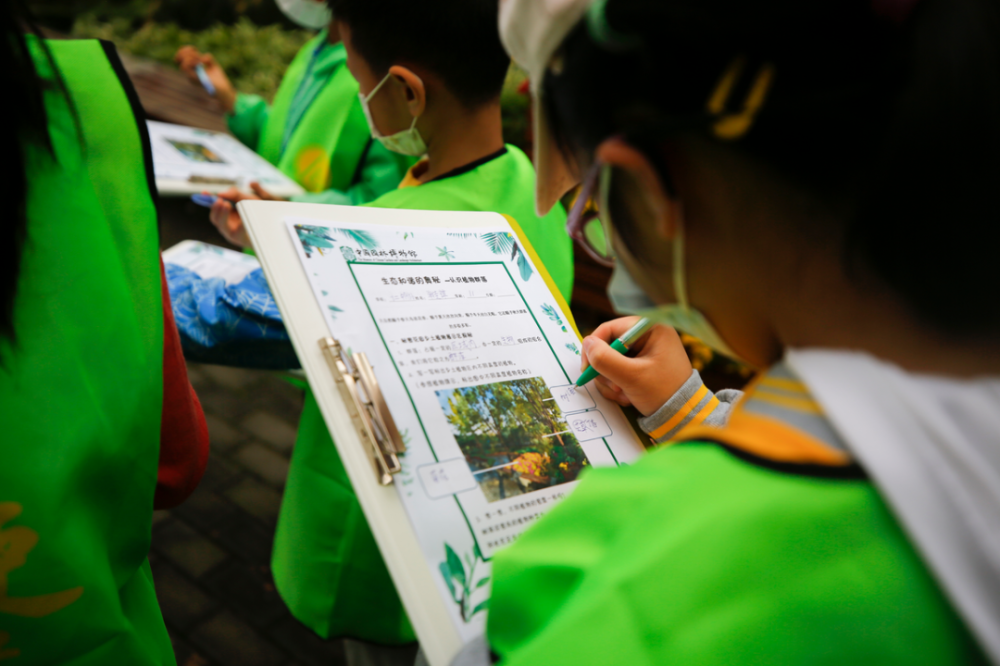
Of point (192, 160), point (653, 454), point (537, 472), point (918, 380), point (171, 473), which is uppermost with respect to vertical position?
point (918, 380)

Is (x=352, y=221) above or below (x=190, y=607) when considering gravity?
above

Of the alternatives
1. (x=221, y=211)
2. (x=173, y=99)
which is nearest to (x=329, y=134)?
(x=221, y=211)

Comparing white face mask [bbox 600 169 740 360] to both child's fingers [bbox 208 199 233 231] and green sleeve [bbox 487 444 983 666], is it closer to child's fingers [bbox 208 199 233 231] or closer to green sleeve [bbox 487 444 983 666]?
green sleeve [bbox 487 444 983 666]

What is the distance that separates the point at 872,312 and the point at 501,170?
1.00 meters

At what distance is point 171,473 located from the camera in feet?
2.88

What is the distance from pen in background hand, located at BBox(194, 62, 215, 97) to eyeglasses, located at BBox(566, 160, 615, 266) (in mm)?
2586

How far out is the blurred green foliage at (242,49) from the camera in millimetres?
4660

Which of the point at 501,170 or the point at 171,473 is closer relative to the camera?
the point at 171,473

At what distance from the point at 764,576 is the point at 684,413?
20.0 inches

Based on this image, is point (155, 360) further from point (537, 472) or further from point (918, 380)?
point (918, 380)

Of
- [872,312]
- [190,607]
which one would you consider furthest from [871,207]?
[190,607]

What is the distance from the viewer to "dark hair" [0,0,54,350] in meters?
0.56

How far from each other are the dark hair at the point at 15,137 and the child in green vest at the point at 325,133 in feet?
3.19

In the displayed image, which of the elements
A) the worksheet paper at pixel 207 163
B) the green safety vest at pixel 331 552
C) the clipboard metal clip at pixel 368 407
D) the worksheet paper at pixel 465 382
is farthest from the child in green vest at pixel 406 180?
the worksheet paper at pixel 207 163
